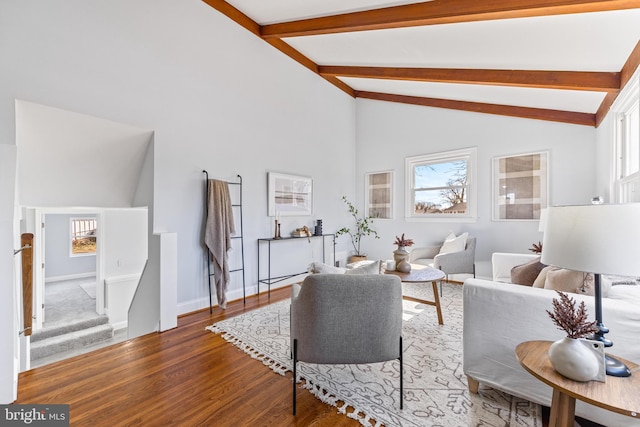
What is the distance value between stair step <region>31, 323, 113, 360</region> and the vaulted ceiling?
480 centimetres

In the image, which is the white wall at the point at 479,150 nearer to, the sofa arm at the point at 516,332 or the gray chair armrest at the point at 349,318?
the sofa arm at the point at 516,332

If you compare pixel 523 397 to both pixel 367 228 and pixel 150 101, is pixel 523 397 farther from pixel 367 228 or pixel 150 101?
pixel 367 228

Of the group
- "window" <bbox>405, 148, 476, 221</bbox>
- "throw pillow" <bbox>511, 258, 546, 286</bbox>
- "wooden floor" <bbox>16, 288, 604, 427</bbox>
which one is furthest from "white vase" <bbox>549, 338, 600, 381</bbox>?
"window" <bbox>405, 148, 476, 221</bbox>

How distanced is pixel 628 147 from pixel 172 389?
4439mm

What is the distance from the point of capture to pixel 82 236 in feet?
22.4

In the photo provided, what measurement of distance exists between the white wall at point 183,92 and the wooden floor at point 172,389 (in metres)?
1.04

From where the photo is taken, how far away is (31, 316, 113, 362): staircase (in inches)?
148

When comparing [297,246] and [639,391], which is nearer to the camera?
[639,391]

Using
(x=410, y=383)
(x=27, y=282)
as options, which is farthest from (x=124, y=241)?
(x=410, y=383)

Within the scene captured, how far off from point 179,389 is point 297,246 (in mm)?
2991

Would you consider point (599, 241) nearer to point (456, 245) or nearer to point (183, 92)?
point (456, 245)

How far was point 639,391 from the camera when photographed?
108 cm

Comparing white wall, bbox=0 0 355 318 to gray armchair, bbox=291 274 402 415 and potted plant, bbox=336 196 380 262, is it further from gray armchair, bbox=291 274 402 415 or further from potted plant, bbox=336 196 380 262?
gray armchair, bbox=291 274 402 415

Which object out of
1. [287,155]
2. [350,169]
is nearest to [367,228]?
[350,169]
